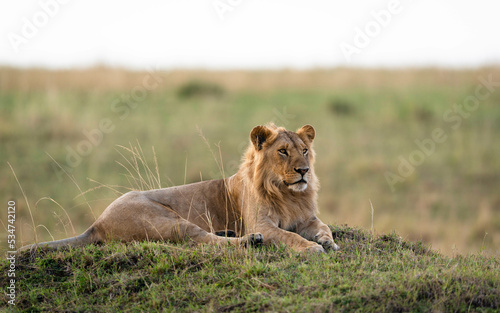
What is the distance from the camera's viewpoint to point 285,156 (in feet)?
18.9

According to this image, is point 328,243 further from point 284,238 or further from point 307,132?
point 307,132

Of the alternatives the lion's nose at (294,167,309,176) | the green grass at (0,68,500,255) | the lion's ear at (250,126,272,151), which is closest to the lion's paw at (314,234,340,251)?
the lion's nose at (294,167,309,176)

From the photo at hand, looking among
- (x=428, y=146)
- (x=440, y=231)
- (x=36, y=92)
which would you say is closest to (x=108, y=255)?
(x=440, y=231)

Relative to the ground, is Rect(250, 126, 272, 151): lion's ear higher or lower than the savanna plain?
higher

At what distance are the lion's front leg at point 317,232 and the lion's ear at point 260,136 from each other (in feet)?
2.94

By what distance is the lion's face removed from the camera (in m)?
5.64

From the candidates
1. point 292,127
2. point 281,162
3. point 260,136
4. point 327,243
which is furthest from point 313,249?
point 292,127

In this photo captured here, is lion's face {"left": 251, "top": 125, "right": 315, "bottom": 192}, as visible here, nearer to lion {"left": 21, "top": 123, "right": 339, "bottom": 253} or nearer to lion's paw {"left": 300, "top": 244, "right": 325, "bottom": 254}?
lion {"left": 21, "top": 123, "right": 339, "bottom": 253}

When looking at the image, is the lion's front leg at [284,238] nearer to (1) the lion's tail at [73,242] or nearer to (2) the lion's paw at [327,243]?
(2) the lion's paw at [327,243]

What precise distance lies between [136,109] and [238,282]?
14.7 meters

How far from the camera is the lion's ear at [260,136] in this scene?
5.87 metres

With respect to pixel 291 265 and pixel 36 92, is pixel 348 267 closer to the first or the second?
pixel 291 265

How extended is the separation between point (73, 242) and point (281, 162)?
211 cm

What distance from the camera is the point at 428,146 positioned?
16.9 meters
